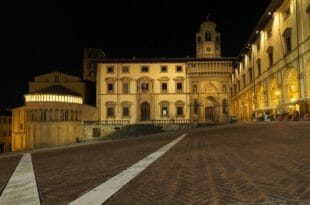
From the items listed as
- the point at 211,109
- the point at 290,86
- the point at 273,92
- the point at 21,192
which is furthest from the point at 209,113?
the point at 21,192

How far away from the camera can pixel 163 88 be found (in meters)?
46.2

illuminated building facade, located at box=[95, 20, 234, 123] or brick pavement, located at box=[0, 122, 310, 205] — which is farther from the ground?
illuminated building facade, located at box=[95, 20, 234, 123]

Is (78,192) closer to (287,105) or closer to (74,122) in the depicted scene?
(287,105)

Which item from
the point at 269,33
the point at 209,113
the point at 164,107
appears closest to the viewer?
the point at 269,33

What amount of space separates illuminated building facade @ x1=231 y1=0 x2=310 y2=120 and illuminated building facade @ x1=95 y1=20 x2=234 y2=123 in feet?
16.8

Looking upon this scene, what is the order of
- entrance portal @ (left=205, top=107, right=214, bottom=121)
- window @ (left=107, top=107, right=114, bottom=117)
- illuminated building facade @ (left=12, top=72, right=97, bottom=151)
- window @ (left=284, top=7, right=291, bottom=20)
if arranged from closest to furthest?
1. window @ (left=284, top=7, right=291, bottom=20)
2. illuminated building facade @ (left=12, top=72, right=97, bottom=151)
3. window @ (left=107, top=107, right=114, bottom=117)
4. entrance portal @ (left=205, top=107, right=214, bottom=121)

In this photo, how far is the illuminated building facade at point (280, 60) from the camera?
23484 mm

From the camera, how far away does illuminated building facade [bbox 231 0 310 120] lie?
23.5 meters

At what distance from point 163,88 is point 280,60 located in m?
21.0

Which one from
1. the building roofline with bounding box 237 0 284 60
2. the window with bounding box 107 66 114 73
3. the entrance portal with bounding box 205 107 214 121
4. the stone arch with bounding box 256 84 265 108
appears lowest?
the entrance portal with bounding box 205 107 214 121

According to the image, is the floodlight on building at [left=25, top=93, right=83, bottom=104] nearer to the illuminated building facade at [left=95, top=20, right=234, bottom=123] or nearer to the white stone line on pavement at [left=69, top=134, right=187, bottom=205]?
the illuminated building facade at [left=95, top=20, right=234, bottom=123]

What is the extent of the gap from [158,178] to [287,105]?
2471cm

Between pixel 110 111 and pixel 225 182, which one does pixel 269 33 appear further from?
pixel 225 182

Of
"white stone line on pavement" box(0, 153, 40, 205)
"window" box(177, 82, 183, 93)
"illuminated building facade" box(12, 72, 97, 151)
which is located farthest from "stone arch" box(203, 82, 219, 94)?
"white stone line on pavement" box(0, 153, 40, 205)
